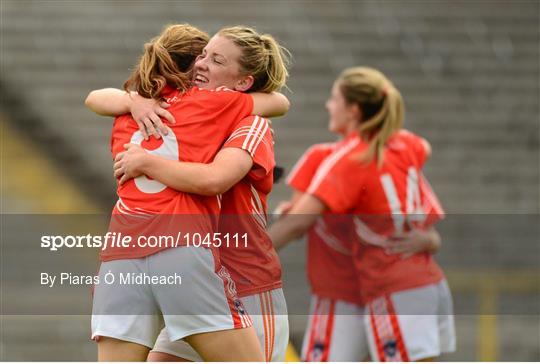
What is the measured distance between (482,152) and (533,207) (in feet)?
2.70

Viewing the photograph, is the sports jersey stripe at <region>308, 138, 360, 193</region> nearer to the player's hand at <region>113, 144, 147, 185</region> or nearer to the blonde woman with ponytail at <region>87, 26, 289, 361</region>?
the blonde woman with ponytail at <region>87, 26, 289, 361</region>

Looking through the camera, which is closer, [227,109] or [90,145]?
[227,109]

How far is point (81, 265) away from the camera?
28.9 ft

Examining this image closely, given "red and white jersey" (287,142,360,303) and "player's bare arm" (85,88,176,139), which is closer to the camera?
"player's bare arm" (85,88,176,139)

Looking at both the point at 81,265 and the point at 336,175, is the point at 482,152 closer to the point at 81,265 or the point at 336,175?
the point at 81,265

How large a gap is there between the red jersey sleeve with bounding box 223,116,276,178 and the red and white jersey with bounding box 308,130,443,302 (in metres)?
1.71

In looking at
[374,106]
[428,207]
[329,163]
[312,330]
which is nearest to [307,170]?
[329,163]

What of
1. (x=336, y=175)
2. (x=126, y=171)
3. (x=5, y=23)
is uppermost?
(x=5, y=23)

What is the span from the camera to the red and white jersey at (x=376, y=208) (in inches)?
205

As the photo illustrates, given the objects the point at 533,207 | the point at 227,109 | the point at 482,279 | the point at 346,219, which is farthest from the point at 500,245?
the point at 227,109

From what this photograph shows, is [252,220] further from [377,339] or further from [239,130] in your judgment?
[377,339]

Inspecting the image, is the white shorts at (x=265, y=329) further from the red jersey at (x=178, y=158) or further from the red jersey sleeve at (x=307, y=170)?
the red jersey sleeve at (x=307, y=170)

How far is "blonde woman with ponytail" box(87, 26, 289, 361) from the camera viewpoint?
339cm

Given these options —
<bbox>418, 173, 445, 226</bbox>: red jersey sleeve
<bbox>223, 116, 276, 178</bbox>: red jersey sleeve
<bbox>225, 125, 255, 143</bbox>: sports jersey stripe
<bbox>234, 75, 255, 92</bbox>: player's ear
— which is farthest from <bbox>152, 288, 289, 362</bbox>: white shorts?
<bbox>418, 173, 445, 226</bbox>: red jersey sleeve
